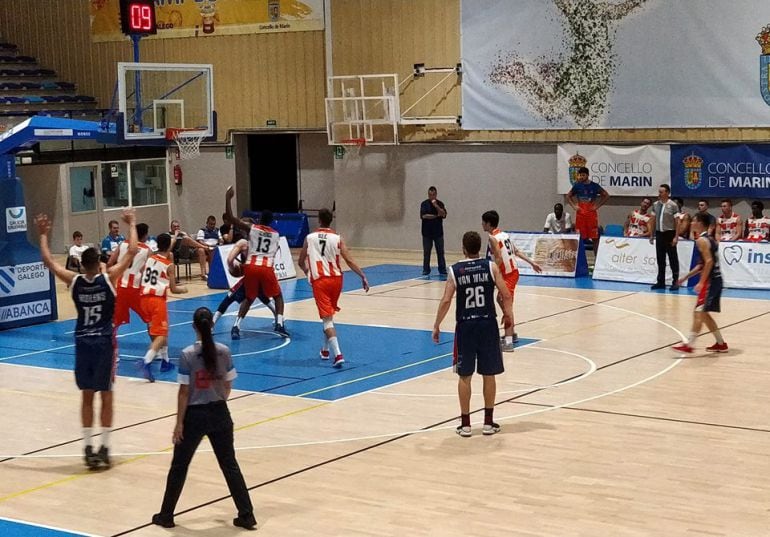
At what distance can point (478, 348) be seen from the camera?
1145 centimetres

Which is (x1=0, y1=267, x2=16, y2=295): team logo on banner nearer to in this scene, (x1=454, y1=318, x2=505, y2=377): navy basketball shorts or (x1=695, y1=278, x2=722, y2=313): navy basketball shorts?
(x1=454, y1=318, x2=505, y2=377): navy basketball shorts

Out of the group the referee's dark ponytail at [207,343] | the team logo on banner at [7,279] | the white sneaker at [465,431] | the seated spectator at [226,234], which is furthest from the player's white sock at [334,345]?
the seated spectator at [226,234]

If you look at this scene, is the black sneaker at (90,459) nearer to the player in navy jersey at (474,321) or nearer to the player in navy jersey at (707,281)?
the player in navy jersey at (474,321)

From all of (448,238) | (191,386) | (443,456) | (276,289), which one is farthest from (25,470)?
(448,238)

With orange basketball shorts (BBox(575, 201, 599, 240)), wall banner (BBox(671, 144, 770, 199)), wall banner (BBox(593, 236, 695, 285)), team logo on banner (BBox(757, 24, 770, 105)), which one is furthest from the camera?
orange basketball shorts (BBox(575, 201, 599, 240))

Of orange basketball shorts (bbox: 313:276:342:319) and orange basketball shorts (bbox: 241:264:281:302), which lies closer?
orange basketball shorts (bbox: 313:276:342:319)

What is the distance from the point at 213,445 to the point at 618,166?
60.0ft

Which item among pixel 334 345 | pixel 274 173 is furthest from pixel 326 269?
pixel 274 173

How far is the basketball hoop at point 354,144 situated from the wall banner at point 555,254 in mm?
5465

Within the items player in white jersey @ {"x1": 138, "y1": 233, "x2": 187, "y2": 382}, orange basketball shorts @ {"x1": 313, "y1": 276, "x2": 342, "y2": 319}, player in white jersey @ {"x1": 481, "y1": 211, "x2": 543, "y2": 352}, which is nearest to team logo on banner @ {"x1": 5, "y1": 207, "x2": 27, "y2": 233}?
player in white jersey @ {"x1": 138, "y1": 233, "x2": 187, "y2": 382}

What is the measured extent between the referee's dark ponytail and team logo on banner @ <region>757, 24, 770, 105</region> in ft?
58.3

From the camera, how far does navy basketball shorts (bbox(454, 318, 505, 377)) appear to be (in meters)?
11.4

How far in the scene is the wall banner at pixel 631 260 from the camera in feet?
74.5

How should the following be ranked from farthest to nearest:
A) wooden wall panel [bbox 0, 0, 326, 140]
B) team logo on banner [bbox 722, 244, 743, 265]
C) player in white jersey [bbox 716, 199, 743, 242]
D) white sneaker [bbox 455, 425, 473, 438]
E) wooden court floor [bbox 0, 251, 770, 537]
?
1. wooden wall panel [bbox 0, 0, 326, 140]
2. player in white jersey [bbox 716, 199, 743, 242]
3. team logo on banner [bbox 722, 244, 743, 265]
4. white sneaker [bbox 455, 425, 473, 438]
5. wooden court floor [bbox 0, 251, 770, 537]
